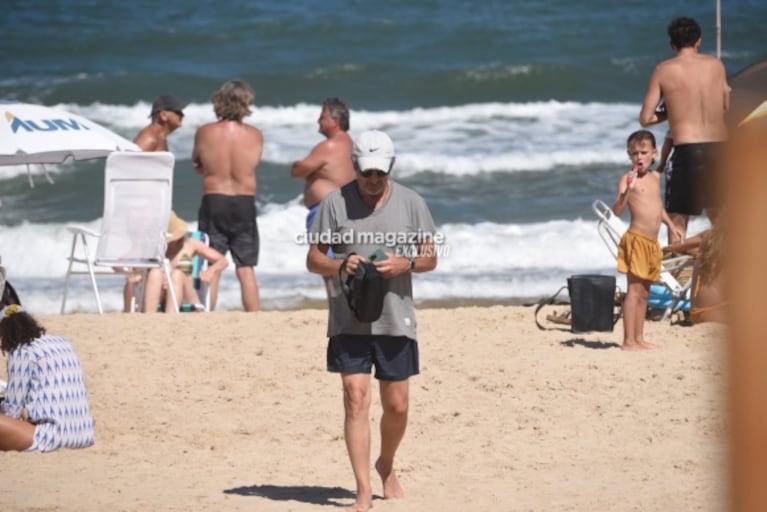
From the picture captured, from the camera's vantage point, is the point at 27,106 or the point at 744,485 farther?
the point at 27,106

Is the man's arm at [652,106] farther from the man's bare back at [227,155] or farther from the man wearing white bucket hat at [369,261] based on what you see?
the man wearing white bucket hat at [369,261]

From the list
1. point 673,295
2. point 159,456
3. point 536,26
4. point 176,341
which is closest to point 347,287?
point 159,456

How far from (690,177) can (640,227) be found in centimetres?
90

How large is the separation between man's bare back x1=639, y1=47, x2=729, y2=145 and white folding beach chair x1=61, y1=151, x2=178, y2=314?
11.0 ft

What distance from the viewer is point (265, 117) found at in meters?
21.2

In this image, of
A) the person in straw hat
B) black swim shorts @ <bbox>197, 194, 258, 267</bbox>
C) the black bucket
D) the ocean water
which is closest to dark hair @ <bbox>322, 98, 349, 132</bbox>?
black swim shorts @ <bbox>197, 194, 258, 267</bbox>

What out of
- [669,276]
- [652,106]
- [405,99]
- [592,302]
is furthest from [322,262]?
[405,99]

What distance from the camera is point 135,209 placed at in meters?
9.08

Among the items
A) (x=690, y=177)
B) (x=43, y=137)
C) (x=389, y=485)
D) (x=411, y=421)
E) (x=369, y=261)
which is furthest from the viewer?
(x=43, y=137)

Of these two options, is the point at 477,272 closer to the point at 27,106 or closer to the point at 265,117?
the point at 27,106

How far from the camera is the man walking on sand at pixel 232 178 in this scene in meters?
8.99

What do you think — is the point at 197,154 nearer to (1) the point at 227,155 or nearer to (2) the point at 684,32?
(1) the point at 227,155

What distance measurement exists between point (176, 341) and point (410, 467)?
2.59 m

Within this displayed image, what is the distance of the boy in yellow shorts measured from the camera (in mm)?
6906
